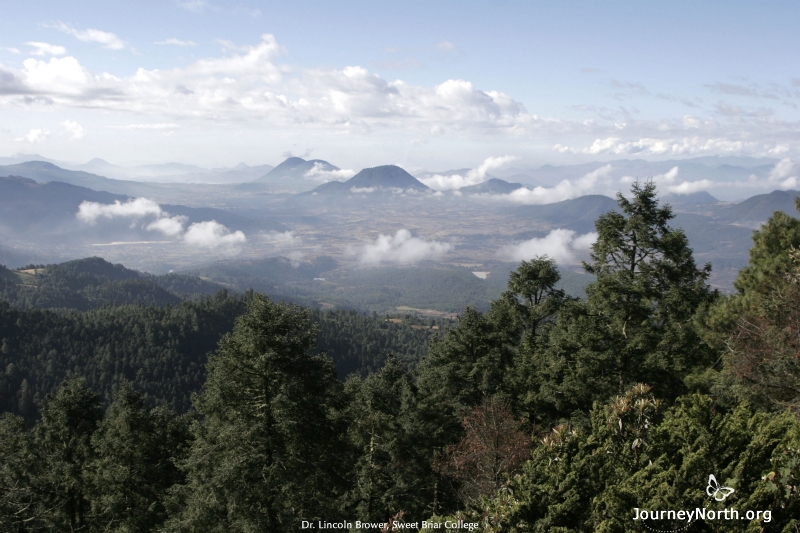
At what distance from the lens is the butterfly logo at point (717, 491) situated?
28.1 feet

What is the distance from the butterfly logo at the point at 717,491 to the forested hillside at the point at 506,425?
4cm

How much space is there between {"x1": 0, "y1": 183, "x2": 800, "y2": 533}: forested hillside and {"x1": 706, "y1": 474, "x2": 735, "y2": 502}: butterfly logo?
41mm

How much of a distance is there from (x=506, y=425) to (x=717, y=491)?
1015 cm

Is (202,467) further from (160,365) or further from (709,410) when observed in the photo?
(160,365)

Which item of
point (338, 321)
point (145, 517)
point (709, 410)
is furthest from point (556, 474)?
point (338, 321)

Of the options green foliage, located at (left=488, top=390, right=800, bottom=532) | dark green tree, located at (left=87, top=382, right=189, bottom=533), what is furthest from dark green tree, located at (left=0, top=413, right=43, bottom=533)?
green foliage, located at (left=488, top=390, right=800, bottom=532)

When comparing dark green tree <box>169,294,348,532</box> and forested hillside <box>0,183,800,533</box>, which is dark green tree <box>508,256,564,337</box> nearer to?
forested hillside <box>0,183,800,533</box>

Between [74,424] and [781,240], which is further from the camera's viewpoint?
[74,424]

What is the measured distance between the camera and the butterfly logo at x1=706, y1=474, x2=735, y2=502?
8.57m

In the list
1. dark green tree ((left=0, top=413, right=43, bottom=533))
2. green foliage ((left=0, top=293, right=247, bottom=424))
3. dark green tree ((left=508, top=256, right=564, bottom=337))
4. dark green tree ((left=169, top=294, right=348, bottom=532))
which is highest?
dark green tree ((left=508, top=256, right=564, bottom=337))

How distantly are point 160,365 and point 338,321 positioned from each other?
7254cm

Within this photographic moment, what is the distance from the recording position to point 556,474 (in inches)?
384

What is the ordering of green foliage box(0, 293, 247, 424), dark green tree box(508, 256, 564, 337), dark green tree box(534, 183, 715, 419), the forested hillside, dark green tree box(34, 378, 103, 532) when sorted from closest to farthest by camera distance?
the forested hillside → dark green tree box(534, 183, 715, 419) → dark green tree box(34, 378, 103, 532) → dark green tree box(508, 256, 564, 337) → green foliage box(0, 293, 247, 424)

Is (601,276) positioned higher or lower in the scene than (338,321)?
higher
